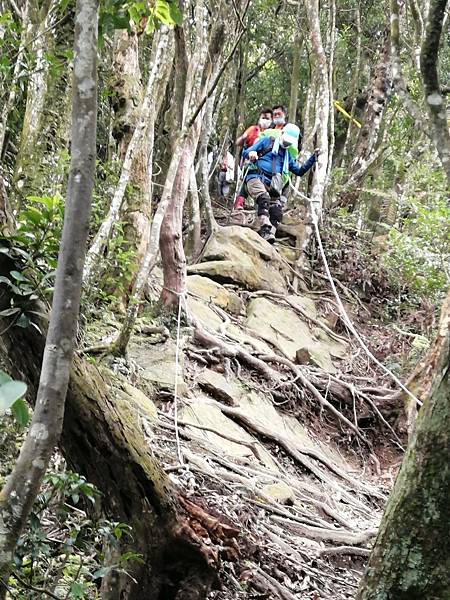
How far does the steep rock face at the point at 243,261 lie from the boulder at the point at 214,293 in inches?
11.3

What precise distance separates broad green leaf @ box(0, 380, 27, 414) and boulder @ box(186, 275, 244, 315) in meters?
5.92

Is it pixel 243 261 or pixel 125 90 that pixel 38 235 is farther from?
pixel 243 261

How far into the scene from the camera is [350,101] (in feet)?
45.6

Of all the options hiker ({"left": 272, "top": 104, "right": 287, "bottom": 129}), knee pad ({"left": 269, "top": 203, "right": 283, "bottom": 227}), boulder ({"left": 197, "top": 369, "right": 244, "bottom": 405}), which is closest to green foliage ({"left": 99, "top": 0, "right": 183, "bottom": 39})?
boulder ({"left": 197, "top": 369, "right": 244, "bottom": 405})

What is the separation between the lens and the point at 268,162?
27.8 feet

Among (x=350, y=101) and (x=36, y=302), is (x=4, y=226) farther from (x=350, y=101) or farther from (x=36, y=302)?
(x=350, y=101)

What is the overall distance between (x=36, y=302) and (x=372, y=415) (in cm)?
504

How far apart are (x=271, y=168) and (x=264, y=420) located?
4.17 m

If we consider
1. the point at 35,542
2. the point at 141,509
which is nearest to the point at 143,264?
the point at 141,509

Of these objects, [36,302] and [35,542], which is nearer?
[35,542]

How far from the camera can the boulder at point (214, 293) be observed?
698cm

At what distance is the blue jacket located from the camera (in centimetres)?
834

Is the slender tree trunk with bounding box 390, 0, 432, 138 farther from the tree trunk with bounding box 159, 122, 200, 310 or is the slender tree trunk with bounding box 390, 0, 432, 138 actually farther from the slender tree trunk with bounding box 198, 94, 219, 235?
the slender tree trunk with bounding box 198, 94, 219, 235

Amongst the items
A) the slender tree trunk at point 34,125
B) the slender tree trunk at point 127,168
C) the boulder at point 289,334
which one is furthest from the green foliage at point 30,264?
the boulder at point 289,334
